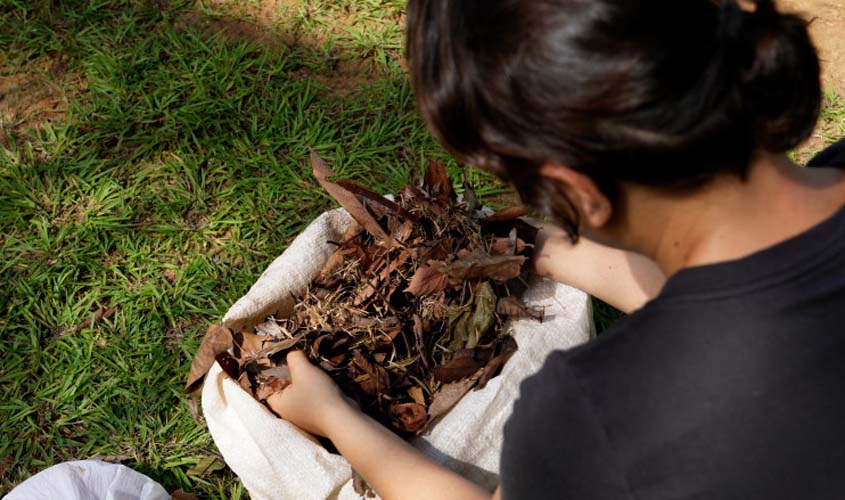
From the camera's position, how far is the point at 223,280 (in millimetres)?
2479

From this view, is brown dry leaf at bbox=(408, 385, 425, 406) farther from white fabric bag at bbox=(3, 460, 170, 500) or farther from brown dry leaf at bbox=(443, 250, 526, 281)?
white fabric bag at bbox=(3, 460, 170, 500)

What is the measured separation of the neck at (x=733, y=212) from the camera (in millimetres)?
1070

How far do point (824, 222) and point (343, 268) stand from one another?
130 cm

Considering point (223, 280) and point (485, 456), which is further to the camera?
point (223, 280)

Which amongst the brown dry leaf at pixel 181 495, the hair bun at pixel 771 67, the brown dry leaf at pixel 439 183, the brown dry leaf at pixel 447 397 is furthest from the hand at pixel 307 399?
the hair bun at pixel 771 67

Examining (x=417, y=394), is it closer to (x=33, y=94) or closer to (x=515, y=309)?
(x=515, y=309)

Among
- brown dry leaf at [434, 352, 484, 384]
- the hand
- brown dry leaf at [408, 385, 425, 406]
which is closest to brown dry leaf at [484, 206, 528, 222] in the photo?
brown dry leaf at [434, 352, 484, 384]

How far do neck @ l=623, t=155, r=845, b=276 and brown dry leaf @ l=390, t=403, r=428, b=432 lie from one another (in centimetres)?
94

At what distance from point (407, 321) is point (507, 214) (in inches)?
15.4

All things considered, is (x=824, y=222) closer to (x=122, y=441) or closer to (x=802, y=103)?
(x=802, y=103)

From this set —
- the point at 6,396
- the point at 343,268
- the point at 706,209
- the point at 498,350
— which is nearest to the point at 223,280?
the point at 343,268

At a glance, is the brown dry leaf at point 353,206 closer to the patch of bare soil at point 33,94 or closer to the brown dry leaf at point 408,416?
the brown dry leaf at point 408,416

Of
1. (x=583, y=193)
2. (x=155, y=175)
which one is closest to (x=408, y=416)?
(x=583, y=193)

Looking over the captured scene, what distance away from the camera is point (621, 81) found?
98cm
